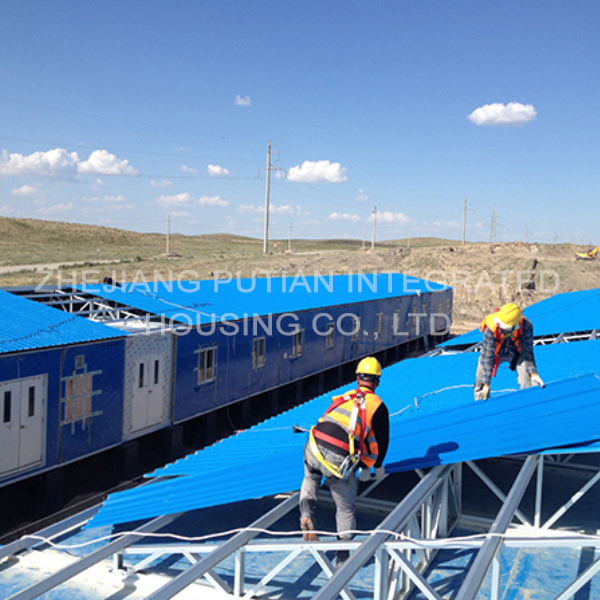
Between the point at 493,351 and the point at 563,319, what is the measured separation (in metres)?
10.7

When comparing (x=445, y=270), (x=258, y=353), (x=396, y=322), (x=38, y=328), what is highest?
(x=445, y=270)

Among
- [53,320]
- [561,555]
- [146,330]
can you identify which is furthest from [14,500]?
[561,555]

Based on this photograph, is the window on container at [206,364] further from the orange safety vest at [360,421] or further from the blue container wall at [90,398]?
the orange safety vest at [360,421]

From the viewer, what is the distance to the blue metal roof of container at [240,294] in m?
17.1

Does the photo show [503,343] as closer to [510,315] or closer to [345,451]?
[510,315]

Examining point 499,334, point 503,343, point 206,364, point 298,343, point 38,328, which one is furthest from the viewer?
point 298,343

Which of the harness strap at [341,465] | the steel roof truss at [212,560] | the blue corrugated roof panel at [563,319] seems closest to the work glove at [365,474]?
the harness strap at [341,465]

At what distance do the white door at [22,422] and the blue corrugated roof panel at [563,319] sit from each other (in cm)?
1116

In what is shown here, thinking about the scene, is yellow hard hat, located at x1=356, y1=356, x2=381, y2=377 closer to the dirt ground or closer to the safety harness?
the safety harness

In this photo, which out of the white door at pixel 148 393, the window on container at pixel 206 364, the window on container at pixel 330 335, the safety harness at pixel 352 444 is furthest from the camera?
the window on container at pixel 330 335

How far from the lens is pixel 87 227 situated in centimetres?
16750

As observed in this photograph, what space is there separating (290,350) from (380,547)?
1598 cm

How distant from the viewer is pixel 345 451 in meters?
5.53

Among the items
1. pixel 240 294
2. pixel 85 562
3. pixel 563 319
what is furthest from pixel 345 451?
pixel 240 294
